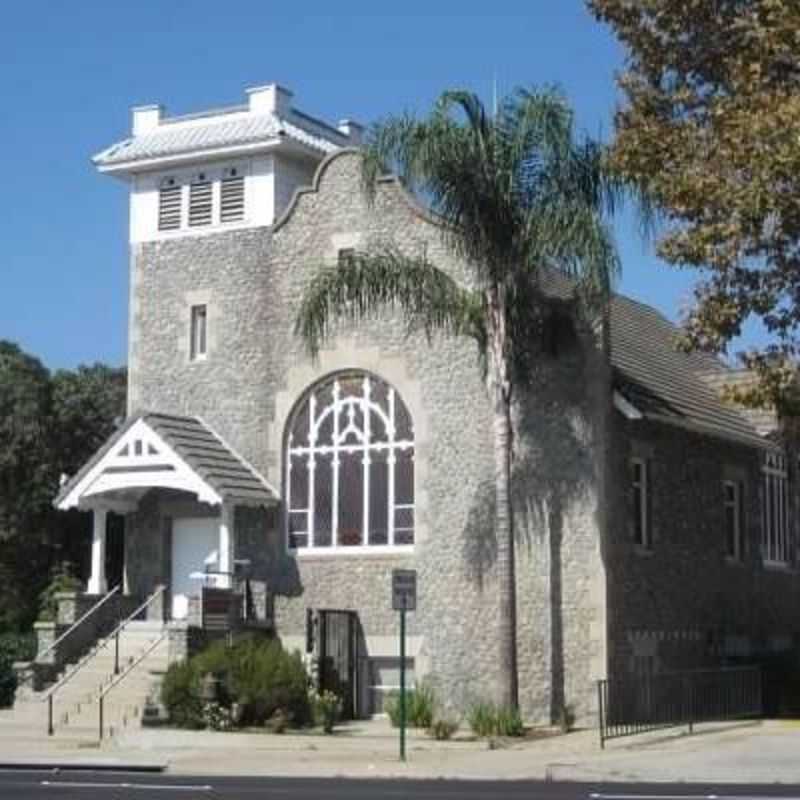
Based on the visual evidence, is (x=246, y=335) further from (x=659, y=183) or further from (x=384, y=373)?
(x=659, y=183)

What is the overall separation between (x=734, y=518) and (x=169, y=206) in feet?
44.3

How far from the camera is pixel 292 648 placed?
101 ft

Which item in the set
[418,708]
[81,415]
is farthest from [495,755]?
[81,415]

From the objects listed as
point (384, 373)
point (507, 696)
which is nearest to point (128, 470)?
point (384, 373)

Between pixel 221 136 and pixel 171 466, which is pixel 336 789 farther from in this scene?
pixel 221 136

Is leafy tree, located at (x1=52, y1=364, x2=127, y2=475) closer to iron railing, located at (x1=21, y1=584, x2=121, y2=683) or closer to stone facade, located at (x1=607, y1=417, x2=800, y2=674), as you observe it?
iron railing, located at (x1=21, y1=584, x2=121, y2=683)

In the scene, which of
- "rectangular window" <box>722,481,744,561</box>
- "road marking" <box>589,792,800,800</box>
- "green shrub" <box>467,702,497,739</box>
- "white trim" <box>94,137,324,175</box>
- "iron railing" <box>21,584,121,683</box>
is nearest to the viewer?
"road marking" <box>589,792,800,800</box>

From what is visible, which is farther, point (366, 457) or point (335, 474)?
point (335, 474)

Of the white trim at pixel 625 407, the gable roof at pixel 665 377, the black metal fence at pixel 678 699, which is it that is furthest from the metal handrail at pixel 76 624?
the gable roof at pixel 665 377

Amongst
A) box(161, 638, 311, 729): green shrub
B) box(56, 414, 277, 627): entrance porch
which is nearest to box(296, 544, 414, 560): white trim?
box(56, 414, 277, 627): entrance porch

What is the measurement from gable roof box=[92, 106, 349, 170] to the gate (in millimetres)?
9340

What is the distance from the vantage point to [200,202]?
33.8 m

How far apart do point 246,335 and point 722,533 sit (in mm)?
10601

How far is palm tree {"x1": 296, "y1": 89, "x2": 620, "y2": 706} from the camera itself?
26.9 m
